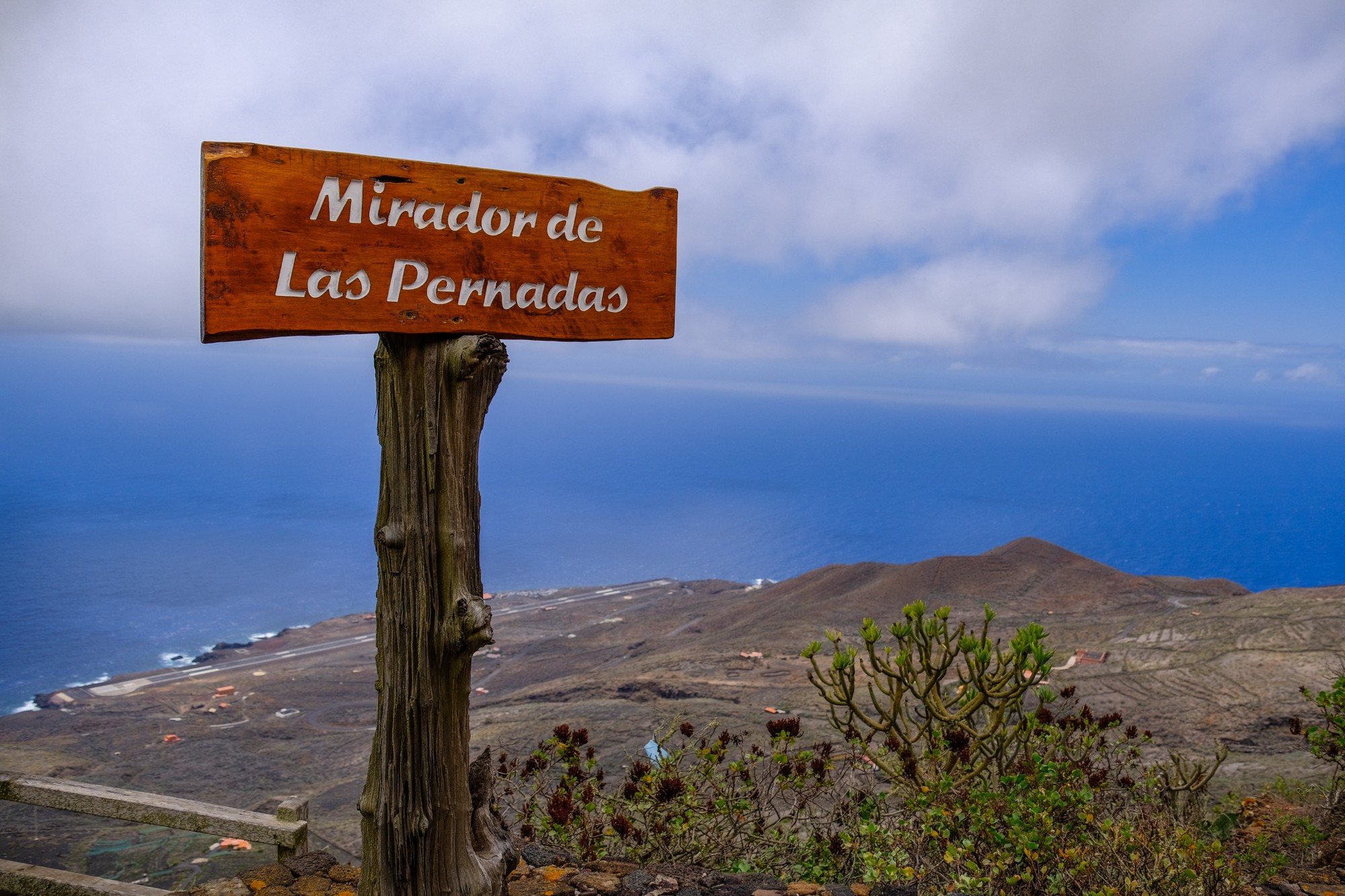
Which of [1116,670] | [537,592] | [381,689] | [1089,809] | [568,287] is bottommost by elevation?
[537,592]

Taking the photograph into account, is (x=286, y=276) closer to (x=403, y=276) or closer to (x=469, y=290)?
(x=403, y=276)

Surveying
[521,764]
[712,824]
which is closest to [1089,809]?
[712,824]

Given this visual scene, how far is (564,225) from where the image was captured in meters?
3.16

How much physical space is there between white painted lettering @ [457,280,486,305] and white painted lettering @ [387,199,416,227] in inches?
10.6

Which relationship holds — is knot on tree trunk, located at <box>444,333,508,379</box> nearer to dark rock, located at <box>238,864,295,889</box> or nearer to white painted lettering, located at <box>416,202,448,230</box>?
white painted lettering, located at <box>416,202,448,230</box>

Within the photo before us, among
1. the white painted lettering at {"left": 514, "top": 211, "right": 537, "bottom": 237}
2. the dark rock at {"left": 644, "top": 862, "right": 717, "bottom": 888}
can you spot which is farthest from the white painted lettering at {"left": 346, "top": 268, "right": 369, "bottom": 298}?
the dark rock at {"left": 644, "top": 862, "right": 717, "bottom": 888}

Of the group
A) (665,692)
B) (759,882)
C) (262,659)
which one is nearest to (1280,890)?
(759,882)

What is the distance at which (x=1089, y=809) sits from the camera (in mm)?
4227

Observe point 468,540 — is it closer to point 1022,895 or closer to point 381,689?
point 381,689

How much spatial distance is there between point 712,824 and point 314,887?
1.97 metres

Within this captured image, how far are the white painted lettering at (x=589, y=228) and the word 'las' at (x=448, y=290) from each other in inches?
5.2

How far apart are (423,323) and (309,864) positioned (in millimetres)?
2874

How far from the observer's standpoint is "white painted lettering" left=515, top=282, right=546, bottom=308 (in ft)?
10.2

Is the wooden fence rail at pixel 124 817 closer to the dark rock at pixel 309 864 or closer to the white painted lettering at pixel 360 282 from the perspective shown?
the dark rock at pixel 309 864
